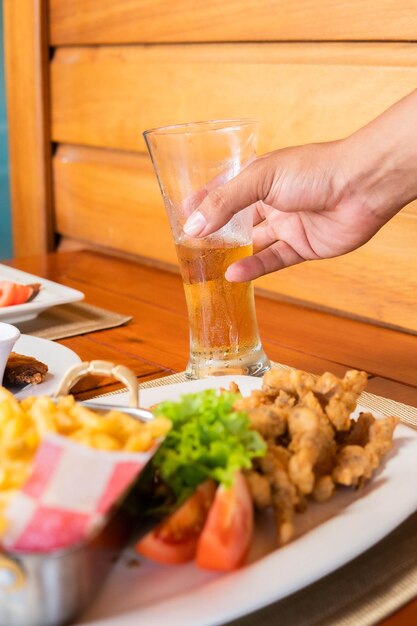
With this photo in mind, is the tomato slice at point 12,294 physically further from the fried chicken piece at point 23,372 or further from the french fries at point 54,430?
the french fries at point 54,430

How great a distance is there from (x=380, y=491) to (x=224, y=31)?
136 centimetres

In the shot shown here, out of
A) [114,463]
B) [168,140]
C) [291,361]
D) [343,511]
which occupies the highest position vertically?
[168,140]

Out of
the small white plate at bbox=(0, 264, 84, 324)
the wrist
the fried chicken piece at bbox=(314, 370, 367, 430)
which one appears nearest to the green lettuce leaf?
the fried chicken piece at bbox=(314, 370, 367, 430)

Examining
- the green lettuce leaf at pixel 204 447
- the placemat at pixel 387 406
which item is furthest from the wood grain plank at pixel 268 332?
the green lettuce leaf at pixel 204 447

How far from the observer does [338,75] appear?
1.61 m

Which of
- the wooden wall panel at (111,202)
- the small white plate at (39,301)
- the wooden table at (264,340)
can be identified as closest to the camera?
the wooden table at (264,340)

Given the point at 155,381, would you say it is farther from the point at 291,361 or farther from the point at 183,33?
the point at 183,33

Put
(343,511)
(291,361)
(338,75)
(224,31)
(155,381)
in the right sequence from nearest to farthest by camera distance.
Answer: (343,511) < (155,381) < (291,361) < (338,75) < (224,31)

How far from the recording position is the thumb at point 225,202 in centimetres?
108

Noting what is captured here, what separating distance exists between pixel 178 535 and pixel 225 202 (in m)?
0.51

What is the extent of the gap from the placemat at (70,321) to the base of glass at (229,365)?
353 mm

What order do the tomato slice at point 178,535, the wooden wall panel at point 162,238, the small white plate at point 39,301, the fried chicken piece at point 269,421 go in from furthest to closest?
1. the wooden wall panel at point 162,238
2. the small white plate at point 39,301
3. the fried chicken piece at point 269,421
4. the tomato slice at point 178,535

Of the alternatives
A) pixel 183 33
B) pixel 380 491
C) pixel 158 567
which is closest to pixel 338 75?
pixel 183 33

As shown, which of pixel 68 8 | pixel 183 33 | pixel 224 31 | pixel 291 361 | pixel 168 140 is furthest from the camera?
pixel 68 8
